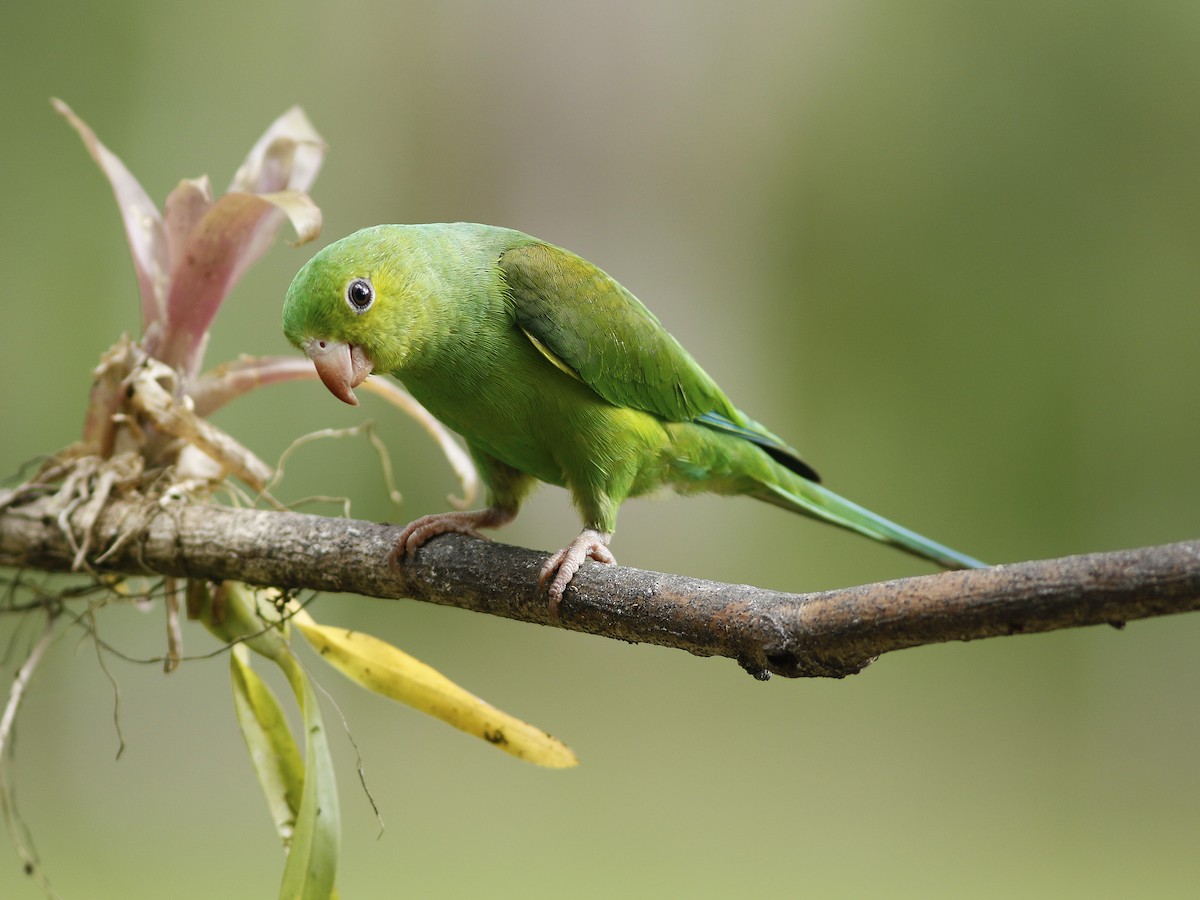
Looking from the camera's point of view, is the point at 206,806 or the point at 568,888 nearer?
the point at 568,888

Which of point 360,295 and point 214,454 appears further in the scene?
point 214,454

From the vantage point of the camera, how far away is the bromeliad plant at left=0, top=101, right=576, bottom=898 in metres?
1.62

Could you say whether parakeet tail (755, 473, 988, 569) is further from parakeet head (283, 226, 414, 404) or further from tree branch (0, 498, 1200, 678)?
parakeet head (283, 226, 414, 404)

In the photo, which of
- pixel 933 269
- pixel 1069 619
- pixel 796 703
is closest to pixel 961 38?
pixel 933 269

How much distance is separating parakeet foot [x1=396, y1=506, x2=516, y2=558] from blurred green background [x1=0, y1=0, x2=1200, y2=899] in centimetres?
263

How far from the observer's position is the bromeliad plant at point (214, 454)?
5.31 feet

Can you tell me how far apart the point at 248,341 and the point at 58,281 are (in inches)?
33.2

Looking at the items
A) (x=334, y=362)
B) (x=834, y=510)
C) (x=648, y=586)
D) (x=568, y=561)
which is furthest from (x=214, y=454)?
(x=834, y=510)

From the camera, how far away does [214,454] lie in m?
1.85

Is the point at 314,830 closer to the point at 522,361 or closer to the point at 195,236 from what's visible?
the point at 522,361

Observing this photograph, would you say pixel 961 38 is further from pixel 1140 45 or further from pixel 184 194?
pixel 184 194

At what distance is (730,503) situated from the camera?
5281mm

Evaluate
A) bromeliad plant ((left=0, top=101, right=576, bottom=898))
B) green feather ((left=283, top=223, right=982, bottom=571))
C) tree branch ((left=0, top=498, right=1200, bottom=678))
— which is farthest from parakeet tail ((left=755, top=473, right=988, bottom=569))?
tree branch ((left=0, top=498, right=1200, bottom=678))

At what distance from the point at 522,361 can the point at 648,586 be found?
68 cm
